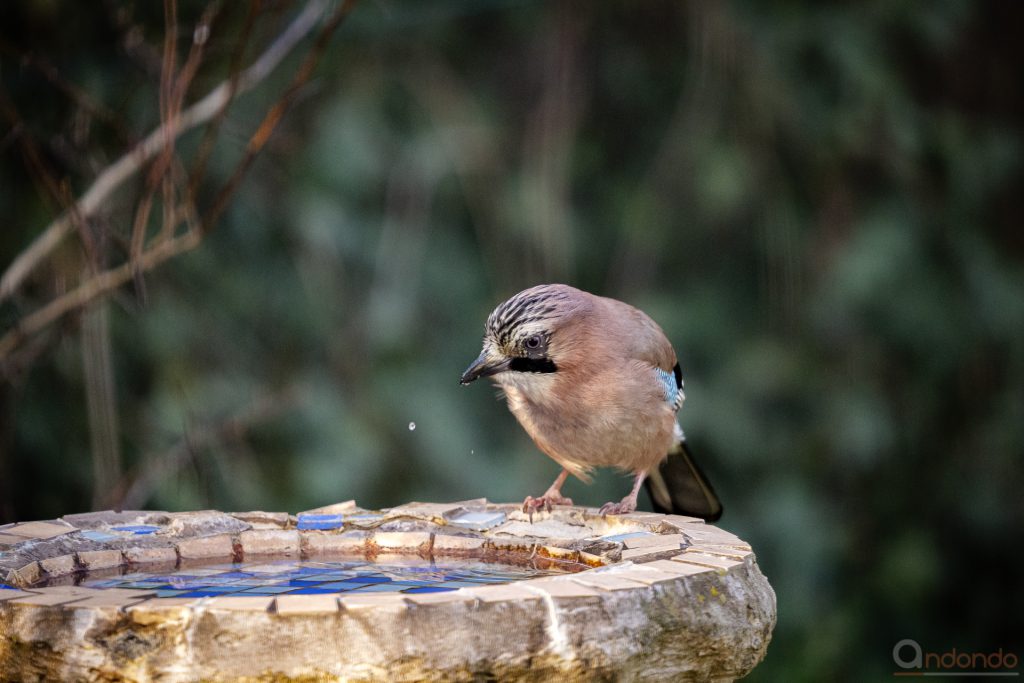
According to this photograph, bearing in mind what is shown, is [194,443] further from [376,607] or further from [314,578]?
[376,607]

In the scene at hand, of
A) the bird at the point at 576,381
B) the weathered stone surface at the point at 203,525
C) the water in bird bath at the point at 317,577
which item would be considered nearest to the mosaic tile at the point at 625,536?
the water in bird bath at the point at 317,577

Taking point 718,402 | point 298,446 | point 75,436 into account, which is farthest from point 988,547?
point 75,436

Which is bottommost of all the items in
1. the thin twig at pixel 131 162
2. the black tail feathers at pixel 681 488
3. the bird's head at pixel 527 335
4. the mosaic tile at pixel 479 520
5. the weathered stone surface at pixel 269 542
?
the weathered stone surface at pixel 269 542

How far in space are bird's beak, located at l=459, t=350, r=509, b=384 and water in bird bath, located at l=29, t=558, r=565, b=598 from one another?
2.32 ft

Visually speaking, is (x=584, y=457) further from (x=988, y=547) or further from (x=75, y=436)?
(x=988, y=547)

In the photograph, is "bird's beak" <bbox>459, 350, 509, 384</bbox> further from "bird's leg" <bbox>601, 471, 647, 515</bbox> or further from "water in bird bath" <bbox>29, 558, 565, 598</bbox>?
"water in bird bath" <bbox>29, 558, 565, 598</bbox>

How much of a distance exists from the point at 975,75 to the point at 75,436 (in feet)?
13.9

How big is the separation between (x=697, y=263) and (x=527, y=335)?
109 inches

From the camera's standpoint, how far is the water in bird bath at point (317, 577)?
223cm

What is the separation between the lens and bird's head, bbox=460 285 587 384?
129 inches

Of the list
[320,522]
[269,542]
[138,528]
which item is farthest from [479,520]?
[138,528]

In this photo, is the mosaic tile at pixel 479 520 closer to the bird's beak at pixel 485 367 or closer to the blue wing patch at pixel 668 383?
the bird's beak at pixel 485 367

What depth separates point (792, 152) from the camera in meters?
5.89

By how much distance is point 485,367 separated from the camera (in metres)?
3.29
